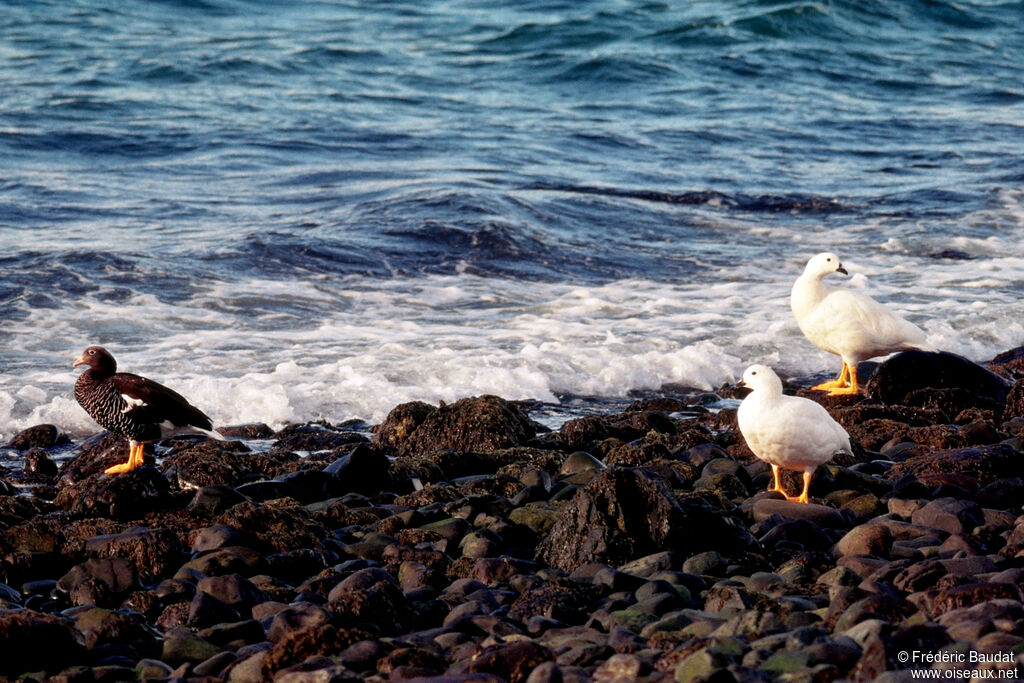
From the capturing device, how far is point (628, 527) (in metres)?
5.08

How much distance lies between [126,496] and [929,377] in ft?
18.5

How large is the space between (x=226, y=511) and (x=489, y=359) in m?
4.29

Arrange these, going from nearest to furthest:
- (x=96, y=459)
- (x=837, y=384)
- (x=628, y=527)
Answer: (x=628, y=527) → (x=96, y=459) → (x=837, y=384)

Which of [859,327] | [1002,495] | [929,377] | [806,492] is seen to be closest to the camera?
[1002,495]

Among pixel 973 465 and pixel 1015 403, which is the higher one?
pixel 973 465

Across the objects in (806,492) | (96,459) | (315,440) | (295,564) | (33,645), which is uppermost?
(33,645)

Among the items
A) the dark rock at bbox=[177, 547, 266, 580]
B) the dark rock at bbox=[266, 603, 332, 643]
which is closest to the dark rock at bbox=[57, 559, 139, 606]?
the dark rock at bbox=[177, 547, 266, 580]

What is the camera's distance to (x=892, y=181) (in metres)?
18.5

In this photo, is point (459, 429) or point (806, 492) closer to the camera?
point (806, 492)

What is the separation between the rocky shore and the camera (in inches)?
154

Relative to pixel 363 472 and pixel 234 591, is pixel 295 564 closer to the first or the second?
pixel 234 591

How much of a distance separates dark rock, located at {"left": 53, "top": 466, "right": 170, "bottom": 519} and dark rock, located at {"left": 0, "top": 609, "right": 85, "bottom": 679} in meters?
→ 1.63

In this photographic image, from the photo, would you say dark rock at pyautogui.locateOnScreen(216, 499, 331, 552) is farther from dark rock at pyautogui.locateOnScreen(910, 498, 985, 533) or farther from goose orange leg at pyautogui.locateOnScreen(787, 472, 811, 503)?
dark rock at pyautogui.locateOnScreen(910, 498, 985, 533)

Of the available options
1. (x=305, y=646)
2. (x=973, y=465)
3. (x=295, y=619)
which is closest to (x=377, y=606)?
(x=295, y=619)
